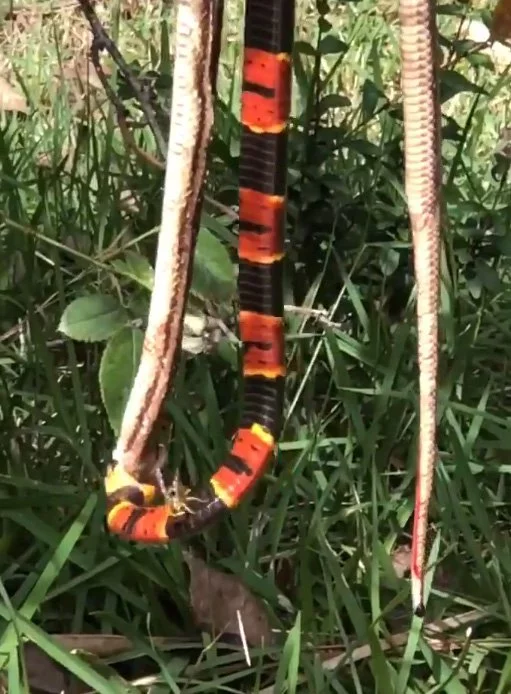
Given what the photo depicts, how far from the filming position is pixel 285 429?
0.95m

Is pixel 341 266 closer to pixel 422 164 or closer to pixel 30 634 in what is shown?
pixel 30 634

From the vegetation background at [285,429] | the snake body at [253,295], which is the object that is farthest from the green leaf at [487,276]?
the snake body at [253,295]

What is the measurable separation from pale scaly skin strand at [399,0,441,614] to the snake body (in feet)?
0.25

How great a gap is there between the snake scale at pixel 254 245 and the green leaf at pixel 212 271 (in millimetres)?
164

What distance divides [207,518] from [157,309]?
140 millimetres

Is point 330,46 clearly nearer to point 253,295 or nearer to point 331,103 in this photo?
point 331,103

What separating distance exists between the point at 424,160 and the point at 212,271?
30 cm

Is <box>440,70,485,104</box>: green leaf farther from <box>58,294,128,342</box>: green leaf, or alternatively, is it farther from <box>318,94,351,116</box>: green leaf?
<box>58,294,128,342</box>: green leaf

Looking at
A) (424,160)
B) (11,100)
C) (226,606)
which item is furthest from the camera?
(11,100)

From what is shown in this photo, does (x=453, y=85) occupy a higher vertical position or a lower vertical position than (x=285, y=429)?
higher

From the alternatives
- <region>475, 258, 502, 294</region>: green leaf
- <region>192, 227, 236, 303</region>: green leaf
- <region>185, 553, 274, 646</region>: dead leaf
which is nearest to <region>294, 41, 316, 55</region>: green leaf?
<region>475, 258, 502, 294</region>: green leaf

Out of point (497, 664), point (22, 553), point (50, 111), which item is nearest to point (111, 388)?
point (22, 553)

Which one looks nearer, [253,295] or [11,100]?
[253,295]

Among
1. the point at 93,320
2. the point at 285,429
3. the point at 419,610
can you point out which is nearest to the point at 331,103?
the point at 285,429
